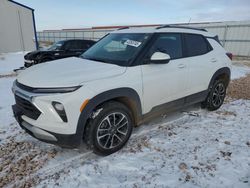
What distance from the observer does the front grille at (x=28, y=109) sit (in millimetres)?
2426

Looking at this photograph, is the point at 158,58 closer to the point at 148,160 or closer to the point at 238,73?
the point at 148,160

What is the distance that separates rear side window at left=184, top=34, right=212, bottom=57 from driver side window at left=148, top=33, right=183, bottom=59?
21 centimetres

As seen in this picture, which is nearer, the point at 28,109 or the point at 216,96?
the point at 28,109

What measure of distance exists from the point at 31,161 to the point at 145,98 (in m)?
1.86

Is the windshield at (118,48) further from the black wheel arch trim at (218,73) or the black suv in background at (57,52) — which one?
the black suv in background at (57,52)

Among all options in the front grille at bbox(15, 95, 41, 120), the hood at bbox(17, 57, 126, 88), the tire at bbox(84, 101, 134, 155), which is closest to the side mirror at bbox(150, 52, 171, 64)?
the hood at bbox(17, 57, 126, 88)

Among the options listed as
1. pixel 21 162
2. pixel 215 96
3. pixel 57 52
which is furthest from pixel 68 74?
pixel 57 52

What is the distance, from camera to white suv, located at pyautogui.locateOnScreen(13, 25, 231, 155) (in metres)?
2.37

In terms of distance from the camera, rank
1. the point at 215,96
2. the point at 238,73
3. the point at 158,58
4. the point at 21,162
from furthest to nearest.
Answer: the point at 238,73 < the point at 215,96 < the point at 158,58 < the point at 21,162

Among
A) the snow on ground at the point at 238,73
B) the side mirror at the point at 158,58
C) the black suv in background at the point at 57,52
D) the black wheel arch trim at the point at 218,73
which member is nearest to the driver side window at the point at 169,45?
the side mirror at the point at 158,58

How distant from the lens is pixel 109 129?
282 cm

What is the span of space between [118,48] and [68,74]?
3.67 feet

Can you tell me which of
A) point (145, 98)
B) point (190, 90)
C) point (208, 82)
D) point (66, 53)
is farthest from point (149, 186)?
point (66, 53)

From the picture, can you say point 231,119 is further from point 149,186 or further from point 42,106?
point 42,106
